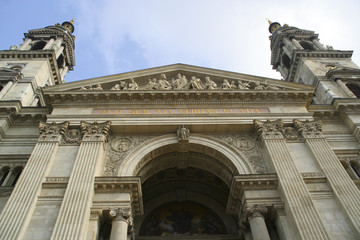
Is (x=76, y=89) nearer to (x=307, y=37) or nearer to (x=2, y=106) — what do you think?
(x=2, y=106)

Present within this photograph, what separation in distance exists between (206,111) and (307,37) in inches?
900

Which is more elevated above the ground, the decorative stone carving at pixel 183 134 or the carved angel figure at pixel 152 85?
the carved angel figure at pixel 152 85

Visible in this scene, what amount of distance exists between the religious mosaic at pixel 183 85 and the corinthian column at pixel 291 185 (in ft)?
11.5

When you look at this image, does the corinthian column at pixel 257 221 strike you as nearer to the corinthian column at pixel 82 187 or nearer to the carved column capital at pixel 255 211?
the carved column capital at pixel 255 211

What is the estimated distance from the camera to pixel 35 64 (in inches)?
1057

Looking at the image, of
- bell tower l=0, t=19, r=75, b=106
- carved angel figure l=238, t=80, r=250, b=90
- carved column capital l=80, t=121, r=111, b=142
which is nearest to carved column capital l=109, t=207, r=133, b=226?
carved column capital l=80, t=121, r=111, b=142

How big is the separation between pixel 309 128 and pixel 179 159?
7116 mm

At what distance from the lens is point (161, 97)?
18.3m

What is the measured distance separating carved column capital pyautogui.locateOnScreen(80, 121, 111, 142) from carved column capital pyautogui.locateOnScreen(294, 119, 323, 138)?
33.1 ft

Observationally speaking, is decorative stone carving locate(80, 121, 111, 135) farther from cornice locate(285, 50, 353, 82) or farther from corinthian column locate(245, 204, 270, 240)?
cornice locate(285, 50, 353, 82)

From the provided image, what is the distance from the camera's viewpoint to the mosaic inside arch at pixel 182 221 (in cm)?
1731

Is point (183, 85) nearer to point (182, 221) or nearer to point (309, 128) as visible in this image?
point (309, 128)

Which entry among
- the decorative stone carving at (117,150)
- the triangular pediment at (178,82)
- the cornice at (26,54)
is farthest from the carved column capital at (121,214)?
the cornice at (26,54)

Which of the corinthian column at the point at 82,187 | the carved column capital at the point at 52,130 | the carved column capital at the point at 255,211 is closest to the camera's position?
the corinthian column at the point at 82,187
